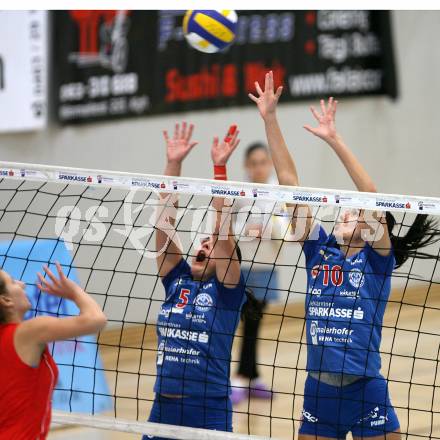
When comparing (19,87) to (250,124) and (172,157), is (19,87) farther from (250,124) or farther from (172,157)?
(172,157)

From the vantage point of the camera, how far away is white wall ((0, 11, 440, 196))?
29.6 ft

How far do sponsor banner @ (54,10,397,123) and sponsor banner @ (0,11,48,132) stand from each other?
17cm

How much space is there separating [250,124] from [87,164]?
5.71 ft

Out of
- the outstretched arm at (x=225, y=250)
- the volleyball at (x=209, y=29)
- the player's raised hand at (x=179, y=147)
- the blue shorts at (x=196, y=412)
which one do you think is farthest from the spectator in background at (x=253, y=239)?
the blue shorts at (x=196, y=412)

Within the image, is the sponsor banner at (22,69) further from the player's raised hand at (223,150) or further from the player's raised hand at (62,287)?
the player's raised hand at (62,287)

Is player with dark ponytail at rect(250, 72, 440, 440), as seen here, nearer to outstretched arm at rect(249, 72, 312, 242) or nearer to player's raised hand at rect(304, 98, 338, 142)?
outstretched arm at rect(249, 72, 312, 242)

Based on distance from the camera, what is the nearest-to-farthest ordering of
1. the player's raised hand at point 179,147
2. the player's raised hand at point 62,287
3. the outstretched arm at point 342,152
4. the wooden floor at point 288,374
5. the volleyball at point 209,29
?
the player's raised hand at point 62,287, the outstretched arm at point 342,152, the player's raised hand at point 179,147, the volleyball at point 209,29, the wooden floor at point 288,374

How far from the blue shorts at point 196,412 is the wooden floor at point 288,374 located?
132cm

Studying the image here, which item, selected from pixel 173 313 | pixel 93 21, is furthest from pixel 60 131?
pixel 173 313

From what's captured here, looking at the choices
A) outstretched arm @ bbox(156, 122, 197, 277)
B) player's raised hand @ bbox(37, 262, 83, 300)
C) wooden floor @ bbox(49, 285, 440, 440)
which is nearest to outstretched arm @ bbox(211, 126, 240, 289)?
outstretched arm @ bbox(156, 122, 197, 277)

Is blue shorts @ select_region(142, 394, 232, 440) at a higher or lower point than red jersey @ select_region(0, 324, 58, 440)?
lower

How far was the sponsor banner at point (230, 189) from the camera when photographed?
4.98 meters

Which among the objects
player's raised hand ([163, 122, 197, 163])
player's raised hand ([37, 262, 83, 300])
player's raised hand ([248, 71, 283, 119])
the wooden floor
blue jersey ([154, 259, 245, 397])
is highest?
player's raised hand ([248, 71, 283, 119])

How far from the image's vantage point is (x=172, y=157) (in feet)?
18.2
